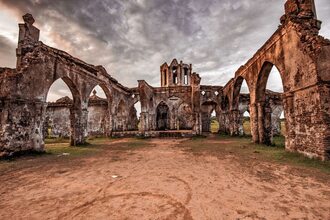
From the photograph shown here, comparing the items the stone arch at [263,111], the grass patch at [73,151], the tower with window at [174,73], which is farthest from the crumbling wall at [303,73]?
the tower with window at [174,73]

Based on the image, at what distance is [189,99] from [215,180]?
760 inches

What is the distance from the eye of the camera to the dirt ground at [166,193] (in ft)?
8.77

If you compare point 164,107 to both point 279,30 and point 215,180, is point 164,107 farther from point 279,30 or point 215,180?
point 215,180

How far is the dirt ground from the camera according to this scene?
267cm

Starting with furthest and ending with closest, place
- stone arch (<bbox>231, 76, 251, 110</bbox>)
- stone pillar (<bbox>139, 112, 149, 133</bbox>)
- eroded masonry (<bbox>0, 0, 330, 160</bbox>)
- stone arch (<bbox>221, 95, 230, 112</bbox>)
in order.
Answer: stone arch (<bbox>221, 95, 230, 112</bbox>), stone pillar (<bbox>139, 112, 149, 133</bbox>), stone arch (<bbox>231, 76, 251, 110</bbox>), eroded masonry (<bbox>0, 0, 330, 160</bbox>)

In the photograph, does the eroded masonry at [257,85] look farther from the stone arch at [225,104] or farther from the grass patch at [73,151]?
the stone arch at [225,104]

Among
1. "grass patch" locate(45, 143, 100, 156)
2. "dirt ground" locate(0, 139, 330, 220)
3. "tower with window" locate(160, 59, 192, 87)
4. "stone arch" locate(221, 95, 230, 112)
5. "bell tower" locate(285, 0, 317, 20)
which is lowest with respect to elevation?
"grass patch" locate(45, 143, 100, 156)

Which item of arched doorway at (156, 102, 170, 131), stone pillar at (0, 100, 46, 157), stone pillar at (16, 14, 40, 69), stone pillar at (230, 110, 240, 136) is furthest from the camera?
arched doorway at (156, 102, 170, 131)

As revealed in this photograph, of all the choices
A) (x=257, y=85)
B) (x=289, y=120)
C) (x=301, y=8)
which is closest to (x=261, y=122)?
(x=257, y=85)

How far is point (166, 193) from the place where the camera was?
342 centimetres

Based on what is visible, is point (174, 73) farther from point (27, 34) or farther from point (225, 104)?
point (27, 34)

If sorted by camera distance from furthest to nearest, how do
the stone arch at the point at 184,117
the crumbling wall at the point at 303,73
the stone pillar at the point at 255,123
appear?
the stone arch at the point at 184,117 < the stone pillar at the point at 255,123 < the crumbling wall at the point at 303,73

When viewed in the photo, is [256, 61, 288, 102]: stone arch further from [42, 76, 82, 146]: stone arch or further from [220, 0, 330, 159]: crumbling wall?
[42, 76, 82, 146]: stone arch

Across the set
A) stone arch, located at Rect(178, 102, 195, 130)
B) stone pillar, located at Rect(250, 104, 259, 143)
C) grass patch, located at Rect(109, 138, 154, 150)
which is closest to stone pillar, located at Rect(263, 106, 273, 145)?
stone pillar, located at Rect(250, 104, 259, 143)
